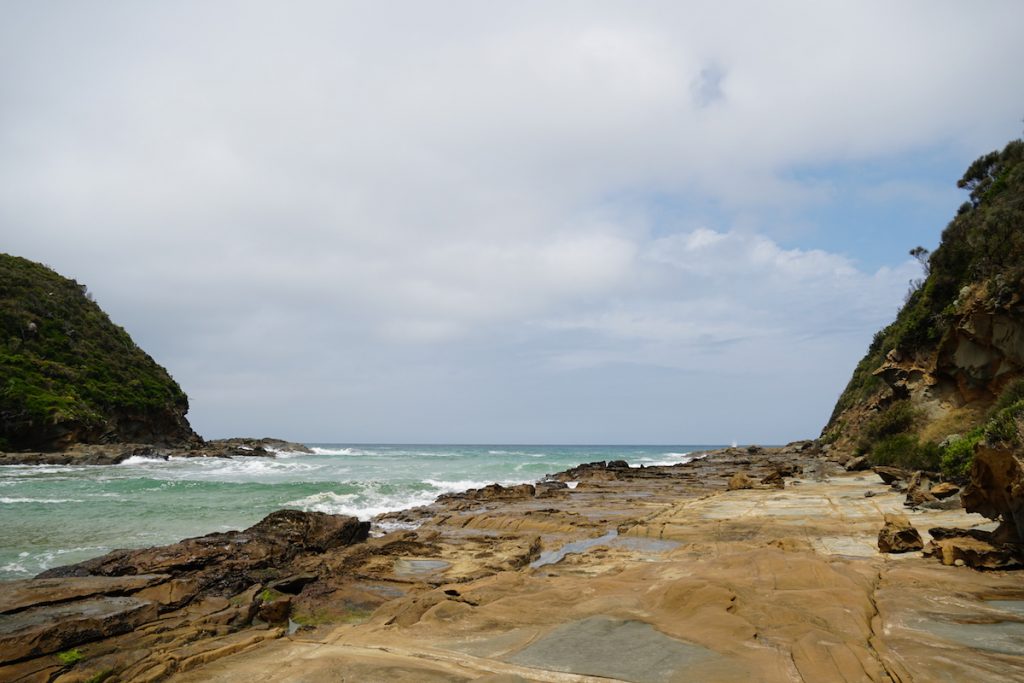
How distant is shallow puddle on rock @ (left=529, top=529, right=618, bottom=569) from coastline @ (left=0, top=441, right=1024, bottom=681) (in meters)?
0.09

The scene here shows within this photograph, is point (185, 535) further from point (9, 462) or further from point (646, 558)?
point (9, 462)

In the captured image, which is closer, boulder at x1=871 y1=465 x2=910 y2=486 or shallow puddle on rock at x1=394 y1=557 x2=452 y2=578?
shallow puddle on rock at x1=394 y1=557 x2=452 y2=578

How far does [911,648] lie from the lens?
15.4ft

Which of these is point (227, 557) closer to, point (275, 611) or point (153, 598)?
point (153, 598)

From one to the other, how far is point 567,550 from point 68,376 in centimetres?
5242

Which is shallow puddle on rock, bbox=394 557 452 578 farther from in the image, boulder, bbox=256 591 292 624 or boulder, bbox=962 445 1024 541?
boulder, bbox=962 445 1024 541

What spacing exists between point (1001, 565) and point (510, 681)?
20.9ft

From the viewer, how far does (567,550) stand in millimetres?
11312

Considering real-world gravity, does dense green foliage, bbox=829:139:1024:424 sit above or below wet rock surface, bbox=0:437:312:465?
above

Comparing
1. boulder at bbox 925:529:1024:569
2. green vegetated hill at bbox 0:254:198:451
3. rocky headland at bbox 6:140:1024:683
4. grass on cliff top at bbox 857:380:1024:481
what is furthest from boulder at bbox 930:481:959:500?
green vegetated hill at bbox 0:254:198:451

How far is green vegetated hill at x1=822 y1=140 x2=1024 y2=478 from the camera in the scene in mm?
17797

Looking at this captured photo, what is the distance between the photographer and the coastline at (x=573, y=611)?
470 cm

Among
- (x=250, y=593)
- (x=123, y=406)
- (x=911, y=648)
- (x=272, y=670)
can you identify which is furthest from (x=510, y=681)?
(x=123, y=406)

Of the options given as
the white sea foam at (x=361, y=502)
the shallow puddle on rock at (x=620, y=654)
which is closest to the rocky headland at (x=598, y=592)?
the shallow puddle on rock at (x=620, y=654)
